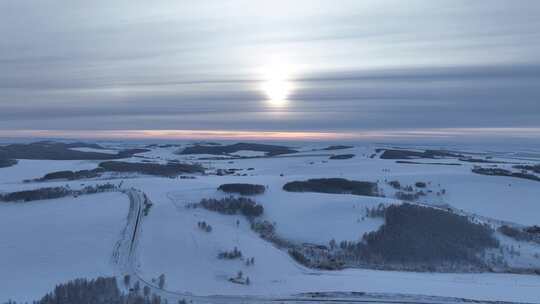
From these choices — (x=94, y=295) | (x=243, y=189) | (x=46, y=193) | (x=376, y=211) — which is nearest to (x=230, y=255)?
(x=94, y=295)

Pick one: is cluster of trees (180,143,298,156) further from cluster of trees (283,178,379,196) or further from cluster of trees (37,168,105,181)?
cluster of trees (283,178,379,196)

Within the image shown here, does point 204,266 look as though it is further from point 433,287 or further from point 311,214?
point 311,214

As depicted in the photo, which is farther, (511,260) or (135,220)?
(135,220)

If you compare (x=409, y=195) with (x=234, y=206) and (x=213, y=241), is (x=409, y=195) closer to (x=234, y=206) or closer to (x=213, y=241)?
(x=234, y=206)

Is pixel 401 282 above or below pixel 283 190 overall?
below

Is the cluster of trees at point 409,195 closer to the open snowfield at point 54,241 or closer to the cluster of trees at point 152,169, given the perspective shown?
the open snowfield at point 54,241

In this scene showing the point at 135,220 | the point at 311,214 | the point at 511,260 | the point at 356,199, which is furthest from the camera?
the point at 356,199

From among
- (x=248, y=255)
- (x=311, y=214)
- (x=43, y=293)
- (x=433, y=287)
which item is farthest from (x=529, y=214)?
(x=43, y=293)
